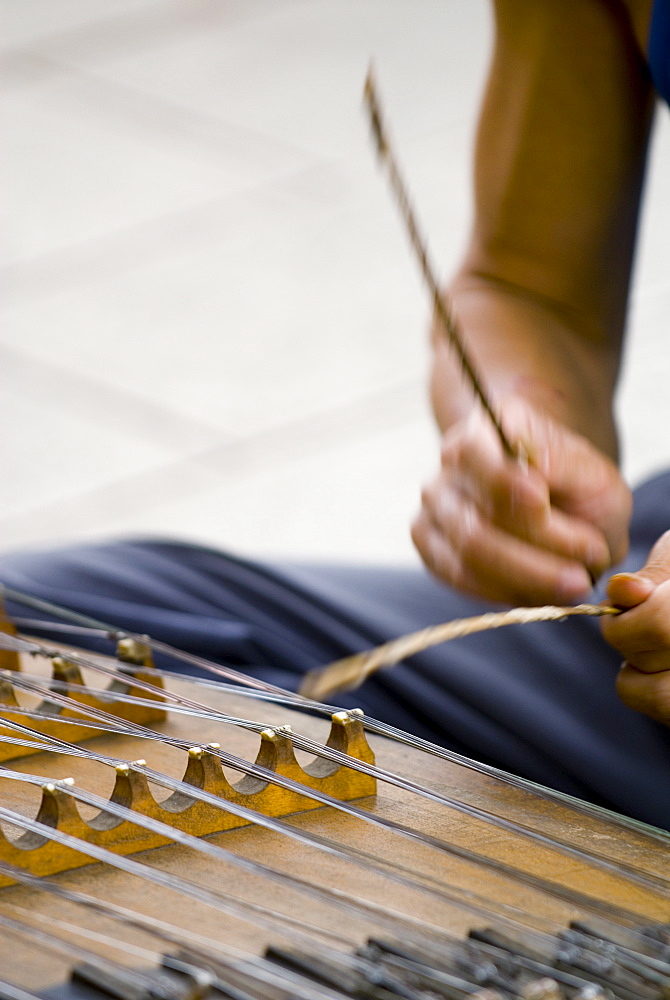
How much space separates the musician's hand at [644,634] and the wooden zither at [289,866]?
93 mm

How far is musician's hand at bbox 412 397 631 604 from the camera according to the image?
0.85 m

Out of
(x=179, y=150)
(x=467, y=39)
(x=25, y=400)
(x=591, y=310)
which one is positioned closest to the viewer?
(x=591, y=310)

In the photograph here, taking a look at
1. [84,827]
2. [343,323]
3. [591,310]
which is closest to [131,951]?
[84,827]

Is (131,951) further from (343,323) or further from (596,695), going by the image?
(343,323)

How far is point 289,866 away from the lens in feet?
2.27

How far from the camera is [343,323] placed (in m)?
3.05

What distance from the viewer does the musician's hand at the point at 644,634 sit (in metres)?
0.79

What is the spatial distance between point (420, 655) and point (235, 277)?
2272 mm

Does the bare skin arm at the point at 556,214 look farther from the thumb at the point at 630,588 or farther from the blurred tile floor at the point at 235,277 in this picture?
the blurred tile floor at the point at 235,277

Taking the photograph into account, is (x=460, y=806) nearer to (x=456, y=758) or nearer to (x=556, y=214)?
(x=456, y=758)

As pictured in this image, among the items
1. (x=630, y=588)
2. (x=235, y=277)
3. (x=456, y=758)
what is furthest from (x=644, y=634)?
(x=235, y=277)

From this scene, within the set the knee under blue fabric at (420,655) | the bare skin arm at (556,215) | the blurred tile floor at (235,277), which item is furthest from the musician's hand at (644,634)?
the blurred tile floor at (235,277)

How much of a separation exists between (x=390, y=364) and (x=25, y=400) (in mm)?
742

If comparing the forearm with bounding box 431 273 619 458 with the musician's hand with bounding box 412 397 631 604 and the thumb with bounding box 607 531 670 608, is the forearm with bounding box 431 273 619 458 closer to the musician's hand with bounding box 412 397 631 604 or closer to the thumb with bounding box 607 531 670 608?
the musician's hand with bounding box 412 397 631 604
